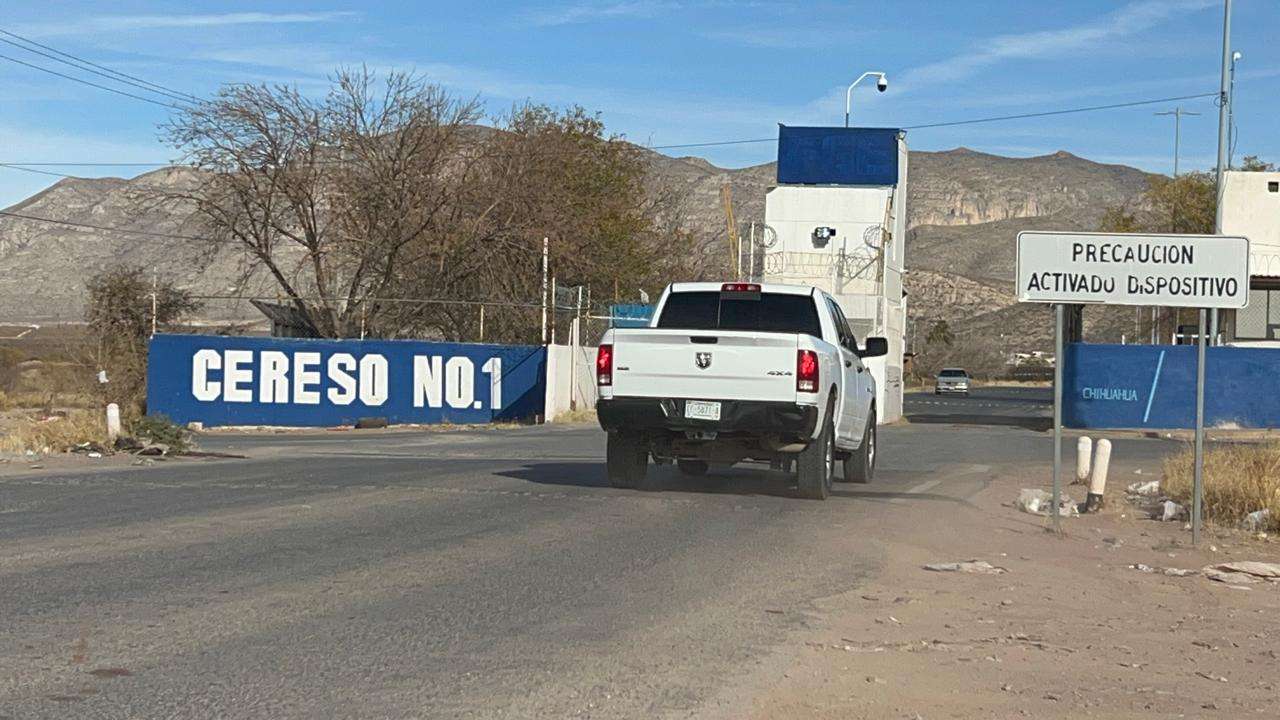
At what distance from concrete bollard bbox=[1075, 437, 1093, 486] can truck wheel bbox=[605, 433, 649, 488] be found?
534 cm

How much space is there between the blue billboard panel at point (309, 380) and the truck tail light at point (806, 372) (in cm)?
2383

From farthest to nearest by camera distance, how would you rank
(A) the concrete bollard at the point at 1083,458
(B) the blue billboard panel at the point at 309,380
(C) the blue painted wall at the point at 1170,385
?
(C) the blue painted wall at the point at 1170,385
(B) the blue billboard panel at the point at 309,380
(A) the concrete bollard at the point at 1083,458

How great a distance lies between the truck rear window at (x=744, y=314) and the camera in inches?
673

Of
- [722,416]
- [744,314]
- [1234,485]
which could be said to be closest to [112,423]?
[744,314]

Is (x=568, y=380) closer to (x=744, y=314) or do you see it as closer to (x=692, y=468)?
(x=692, y=468)

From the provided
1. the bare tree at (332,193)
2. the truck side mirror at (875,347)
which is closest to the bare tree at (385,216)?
the bare tree at (332,193)

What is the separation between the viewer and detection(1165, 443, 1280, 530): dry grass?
50.3ft

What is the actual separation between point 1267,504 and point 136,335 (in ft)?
103

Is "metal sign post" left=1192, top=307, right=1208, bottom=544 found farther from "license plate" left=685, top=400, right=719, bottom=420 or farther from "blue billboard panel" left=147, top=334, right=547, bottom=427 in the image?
"blue billboard panel" left=147, top=334, right=547, bottom=427

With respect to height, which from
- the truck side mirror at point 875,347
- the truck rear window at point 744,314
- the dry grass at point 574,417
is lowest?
the dry grass at point 574,417

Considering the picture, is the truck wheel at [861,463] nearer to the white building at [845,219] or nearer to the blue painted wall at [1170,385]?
the blue painted wall at [1170,385]

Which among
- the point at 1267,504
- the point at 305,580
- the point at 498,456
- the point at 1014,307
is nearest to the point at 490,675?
the point at 305,580

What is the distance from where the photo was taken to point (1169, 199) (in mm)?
78500

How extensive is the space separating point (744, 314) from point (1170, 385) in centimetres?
2892
